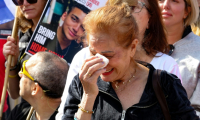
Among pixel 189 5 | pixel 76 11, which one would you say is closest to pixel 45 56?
pixel 76 11

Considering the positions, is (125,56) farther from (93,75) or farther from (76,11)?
(76,11)

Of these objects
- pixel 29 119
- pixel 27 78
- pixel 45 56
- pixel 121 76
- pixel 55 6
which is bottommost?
pixel 29 119

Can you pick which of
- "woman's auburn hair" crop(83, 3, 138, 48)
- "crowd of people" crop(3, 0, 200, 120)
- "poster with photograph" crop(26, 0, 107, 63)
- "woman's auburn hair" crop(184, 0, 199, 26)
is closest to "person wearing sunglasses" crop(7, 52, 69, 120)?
"crowd of people" crop(3, 0, 200, 120)

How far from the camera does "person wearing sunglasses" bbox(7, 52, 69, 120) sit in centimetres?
304

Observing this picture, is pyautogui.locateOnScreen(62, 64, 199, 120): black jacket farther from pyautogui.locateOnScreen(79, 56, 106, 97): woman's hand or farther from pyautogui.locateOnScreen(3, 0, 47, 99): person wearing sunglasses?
pyautogui.locateOnScreen(3, 0, 47, 99): person wearing sunglasses

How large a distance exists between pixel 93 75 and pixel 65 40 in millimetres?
1601

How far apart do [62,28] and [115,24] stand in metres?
→ 1.62

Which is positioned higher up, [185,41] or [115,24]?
[115,24]

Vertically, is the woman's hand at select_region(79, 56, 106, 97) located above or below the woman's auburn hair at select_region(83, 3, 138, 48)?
below

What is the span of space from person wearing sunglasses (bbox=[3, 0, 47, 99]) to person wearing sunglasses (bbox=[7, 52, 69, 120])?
2.05 feet

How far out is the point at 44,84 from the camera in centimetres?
304

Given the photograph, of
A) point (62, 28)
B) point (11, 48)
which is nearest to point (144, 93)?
point (62, 28)

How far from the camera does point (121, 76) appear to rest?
209 centimetres

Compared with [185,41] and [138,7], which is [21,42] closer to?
[138,7]
